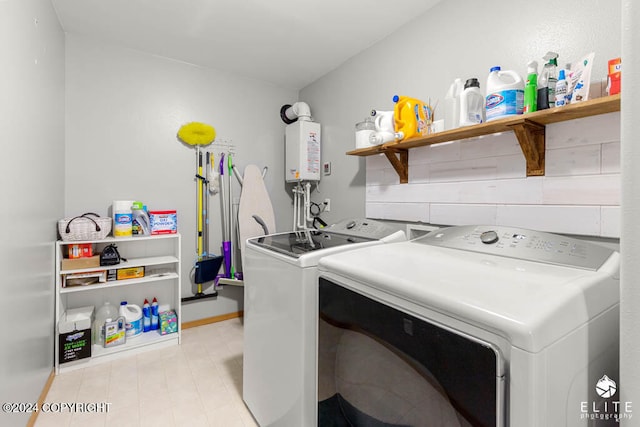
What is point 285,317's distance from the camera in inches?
49.7

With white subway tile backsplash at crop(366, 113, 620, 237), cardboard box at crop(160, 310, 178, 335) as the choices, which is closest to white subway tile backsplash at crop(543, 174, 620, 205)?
white subway tile backsplash at crop(366, 113, 620, 237)

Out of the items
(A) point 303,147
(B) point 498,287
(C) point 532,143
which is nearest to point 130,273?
(A) point 303,147

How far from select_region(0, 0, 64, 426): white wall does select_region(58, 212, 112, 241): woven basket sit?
62 mm

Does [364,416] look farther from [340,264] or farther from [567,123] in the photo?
[567,123]

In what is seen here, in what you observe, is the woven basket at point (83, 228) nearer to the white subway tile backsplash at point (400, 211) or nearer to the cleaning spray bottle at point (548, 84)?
the white subway tile backsplash at point (400, 211)

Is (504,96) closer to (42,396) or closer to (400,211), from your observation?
(400,211)

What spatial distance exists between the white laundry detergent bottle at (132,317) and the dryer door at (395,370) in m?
1.96

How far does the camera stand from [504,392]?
0.58 metres

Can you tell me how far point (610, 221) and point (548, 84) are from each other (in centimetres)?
60

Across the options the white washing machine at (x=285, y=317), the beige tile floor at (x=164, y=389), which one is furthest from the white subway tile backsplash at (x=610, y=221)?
the beige tile floor at (x=164, y=389)

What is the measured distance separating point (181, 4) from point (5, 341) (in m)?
2.00

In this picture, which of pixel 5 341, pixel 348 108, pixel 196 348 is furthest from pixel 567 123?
pixel 196 348

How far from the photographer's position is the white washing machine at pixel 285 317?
1.17 meters

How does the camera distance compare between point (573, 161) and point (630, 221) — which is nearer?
point (630, 221)
